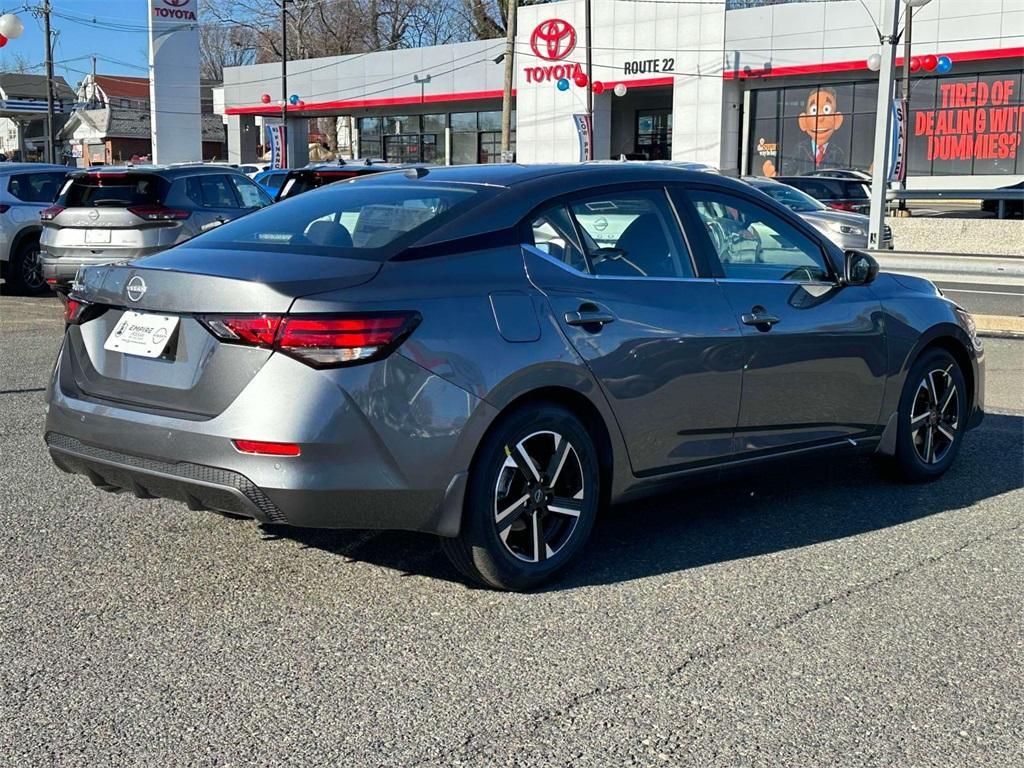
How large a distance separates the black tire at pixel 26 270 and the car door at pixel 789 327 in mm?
12400

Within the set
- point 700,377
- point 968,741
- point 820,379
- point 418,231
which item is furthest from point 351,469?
point 820,379

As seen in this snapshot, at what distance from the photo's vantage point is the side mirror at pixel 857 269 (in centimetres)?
588

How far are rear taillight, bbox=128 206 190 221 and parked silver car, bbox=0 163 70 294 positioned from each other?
2508mm

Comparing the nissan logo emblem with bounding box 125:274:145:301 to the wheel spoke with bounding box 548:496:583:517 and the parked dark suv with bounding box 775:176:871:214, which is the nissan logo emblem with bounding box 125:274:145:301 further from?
the parked dark suv with bounding box 775:176:871:214

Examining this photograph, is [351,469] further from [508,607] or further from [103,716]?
[103,716]

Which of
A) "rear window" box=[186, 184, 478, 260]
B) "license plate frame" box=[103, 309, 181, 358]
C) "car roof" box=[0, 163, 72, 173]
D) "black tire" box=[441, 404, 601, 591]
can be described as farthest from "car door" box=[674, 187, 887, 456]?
"car roof" box=[0, 163, 72, 173]

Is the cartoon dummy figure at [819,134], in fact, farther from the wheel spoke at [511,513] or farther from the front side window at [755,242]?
the wheel spoke at [511,513]

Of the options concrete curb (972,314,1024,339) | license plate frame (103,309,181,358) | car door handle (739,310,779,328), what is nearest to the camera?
license plate frame (103,309,181,358)

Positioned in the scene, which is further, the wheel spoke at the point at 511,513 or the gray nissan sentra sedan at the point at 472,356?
the wheel spoke at the point at 511,513

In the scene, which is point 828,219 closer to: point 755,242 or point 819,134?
point 755,242

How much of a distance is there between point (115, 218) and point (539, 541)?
416 inches

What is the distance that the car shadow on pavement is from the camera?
506cm

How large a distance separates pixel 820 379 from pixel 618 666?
7.33 feet

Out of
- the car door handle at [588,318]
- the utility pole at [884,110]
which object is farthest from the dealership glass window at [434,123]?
the car door handle at [588,318]
